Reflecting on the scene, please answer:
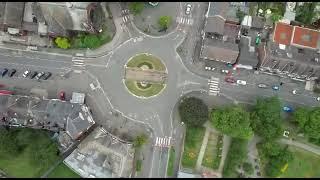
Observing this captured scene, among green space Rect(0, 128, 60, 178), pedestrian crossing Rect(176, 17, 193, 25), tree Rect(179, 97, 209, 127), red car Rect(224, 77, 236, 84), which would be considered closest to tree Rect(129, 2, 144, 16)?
pedestrian crossing Rect(176, 17, 193, 25)

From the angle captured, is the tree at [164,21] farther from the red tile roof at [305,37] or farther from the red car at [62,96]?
the red tile roof at [305,37]

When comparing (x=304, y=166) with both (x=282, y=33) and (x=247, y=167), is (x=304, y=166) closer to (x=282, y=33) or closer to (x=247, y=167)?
(x=247, y=167)

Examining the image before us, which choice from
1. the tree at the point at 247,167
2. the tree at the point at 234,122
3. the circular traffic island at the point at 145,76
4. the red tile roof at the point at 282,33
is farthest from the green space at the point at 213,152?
the red tile roof at the point at 282,33

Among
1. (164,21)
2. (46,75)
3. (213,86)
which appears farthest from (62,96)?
(213,86)

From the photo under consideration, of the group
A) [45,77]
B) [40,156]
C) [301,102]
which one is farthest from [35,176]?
[301,102]

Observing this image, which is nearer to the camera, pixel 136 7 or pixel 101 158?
pixel 101 158
